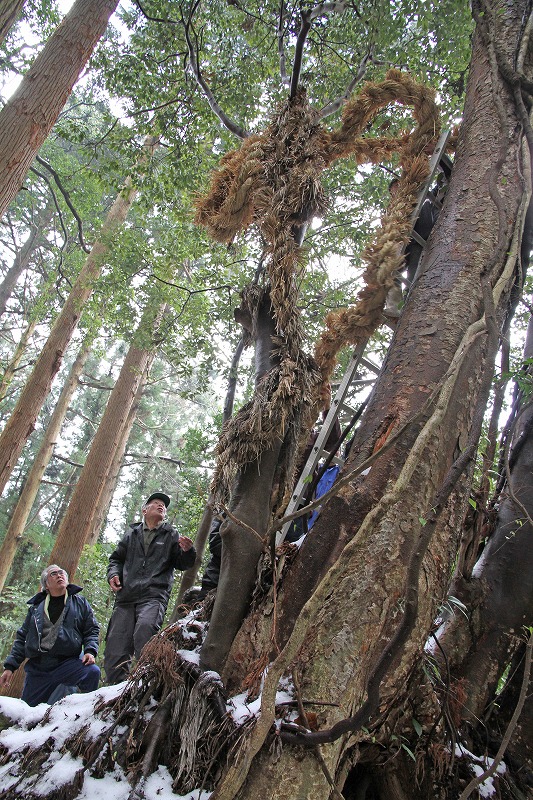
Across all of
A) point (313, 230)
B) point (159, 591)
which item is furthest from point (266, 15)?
point (159, 591)

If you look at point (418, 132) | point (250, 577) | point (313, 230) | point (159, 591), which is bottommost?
point (159, 591)

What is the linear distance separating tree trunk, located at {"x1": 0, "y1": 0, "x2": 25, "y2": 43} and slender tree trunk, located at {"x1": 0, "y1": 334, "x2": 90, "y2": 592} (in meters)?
6.43

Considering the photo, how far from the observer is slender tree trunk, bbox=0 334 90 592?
32.2 ft

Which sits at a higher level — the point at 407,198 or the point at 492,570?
the point at 407,198

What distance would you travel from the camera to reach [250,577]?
282cm

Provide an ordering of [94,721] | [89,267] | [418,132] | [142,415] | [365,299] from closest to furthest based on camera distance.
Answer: [94,721] < [365,299] < [418,132] < [89,267] < [142,415]

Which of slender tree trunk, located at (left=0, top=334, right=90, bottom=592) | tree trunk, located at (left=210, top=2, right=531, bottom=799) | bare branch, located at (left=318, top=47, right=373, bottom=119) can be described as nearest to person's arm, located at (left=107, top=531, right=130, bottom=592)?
tree trunk, located at (left=210, top=2, right=531, bottom=799)

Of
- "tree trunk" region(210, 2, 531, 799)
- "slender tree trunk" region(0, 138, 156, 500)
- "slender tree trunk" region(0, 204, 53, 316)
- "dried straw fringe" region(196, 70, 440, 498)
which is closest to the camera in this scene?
"tree trunk" region(210, 2, 531, 799)

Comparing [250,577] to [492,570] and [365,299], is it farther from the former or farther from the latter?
[365,299]

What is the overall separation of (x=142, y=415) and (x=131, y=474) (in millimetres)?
4479

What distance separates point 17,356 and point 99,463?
16.8 feet

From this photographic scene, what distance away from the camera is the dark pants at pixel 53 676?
13.8 feet

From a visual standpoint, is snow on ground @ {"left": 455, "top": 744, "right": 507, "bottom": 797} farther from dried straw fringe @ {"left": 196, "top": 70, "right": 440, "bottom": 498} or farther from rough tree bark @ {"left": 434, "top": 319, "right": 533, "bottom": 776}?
dried straw fringe @ {"left": 196, "top": 70, "right": 440, "bottom": 498}

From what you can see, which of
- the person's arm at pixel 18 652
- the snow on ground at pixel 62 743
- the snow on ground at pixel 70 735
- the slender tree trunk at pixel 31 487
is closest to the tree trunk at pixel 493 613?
the snow on ground at pixel 70 735
